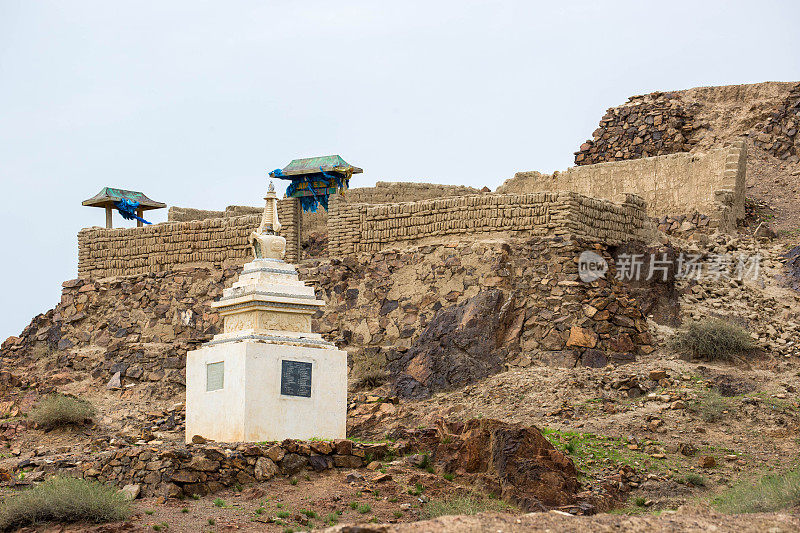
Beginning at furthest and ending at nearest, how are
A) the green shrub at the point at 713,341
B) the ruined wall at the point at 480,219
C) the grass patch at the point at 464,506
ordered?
the ruined wall at the point at 480,219 → the green shrub at the point at 713,341 → the grass patch at the point at 464,506

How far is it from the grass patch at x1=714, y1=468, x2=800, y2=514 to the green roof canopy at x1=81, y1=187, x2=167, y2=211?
63.9ft

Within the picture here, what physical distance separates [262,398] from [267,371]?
37 centimetres

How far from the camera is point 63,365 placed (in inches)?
1118

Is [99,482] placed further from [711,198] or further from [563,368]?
[711,198]

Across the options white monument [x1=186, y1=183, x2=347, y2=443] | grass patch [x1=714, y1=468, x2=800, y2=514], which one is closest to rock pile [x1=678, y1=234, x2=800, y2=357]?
grass patch [x1=714, y1=468, x2=800, y2=514]

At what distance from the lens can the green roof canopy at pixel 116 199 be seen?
3128 cm

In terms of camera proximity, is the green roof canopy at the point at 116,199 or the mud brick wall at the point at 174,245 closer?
the mud brick wall at the point at 174,245

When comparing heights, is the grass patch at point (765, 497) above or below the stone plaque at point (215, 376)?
below

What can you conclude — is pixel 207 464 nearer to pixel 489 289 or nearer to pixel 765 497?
pixel 765 497

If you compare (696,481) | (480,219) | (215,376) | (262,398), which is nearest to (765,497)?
(696,481)

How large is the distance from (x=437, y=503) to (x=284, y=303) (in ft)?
13.1

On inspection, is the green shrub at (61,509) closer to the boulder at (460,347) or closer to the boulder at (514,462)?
the boulder at (514,462)

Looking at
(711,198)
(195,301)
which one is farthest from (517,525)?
(711,198)

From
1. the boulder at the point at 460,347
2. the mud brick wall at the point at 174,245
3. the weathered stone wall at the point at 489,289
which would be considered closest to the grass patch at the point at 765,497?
the weathered stone wall at the point at 489,289
